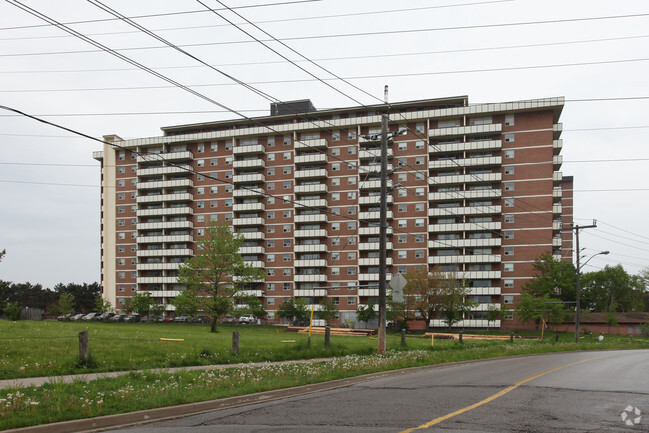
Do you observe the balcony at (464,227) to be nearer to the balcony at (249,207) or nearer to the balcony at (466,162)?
the balcony at (466,162)

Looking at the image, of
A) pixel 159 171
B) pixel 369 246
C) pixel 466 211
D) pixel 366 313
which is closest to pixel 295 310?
pixel 366 313

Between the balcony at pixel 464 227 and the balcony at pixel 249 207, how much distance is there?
29.2 m

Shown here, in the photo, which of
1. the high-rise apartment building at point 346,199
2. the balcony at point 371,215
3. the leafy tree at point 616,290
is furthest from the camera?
the leafy tree at point 616,290

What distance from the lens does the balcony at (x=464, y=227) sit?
81312 millimetres

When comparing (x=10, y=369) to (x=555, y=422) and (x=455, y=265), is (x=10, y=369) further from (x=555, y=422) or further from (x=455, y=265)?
(x=455, y=265)

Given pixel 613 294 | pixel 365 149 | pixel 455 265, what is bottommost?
pixel 613 294

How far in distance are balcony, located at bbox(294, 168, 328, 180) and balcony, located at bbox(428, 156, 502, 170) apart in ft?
58.0

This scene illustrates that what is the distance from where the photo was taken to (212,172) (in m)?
98.6

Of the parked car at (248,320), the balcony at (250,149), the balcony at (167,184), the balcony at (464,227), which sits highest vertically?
the balcony at (250,149)

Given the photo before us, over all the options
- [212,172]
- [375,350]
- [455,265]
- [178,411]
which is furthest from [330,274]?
[178,411]

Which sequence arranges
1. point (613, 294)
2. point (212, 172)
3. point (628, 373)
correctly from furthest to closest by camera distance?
point (613, 294) → point (212, 172) → point (628, 373)

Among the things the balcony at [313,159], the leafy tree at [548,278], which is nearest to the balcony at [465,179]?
the leafy tree at [548,278]

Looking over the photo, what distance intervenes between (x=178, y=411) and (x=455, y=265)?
3025 inches

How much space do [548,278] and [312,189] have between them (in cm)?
3893
